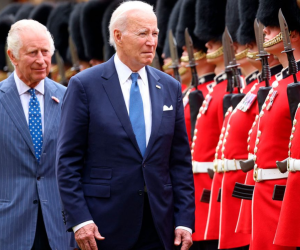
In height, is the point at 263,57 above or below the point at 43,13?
below

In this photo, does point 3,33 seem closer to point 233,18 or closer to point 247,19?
point 233,18

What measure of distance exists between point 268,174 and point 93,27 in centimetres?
498

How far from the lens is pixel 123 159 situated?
4.08 meters

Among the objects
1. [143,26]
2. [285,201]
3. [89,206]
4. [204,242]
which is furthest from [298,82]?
[204,242]

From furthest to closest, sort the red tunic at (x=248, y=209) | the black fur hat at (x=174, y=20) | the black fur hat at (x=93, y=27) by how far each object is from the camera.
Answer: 1. the black fur hat at (x=93, y=27)
2. the black fur hat at (x=174, y=20)
3. the red tunic at (x=248, y=209)

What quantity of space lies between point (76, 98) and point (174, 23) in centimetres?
391

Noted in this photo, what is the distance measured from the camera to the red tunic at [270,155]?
4.95m

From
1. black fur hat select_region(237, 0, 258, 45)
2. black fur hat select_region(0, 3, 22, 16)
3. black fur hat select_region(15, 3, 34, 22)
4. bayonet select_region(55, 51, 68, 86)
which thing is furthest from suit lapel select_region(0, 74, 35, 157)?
black fur hat select_region(0, 3, 22, 16)

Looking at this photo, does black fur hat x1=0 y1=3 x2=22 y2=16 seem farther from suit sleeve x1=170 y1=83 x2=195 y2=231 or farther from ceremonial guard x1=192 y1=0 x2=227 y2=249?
suit sleeve x1=170 y1=83 x2=195 y2=231

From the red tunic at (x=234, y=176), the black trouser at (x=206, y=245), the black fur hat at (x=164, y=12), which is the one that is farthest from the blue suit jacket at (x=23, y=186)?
the black fur hat at (x=164, y=12)

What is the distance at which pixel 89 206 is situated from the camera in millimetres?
4078

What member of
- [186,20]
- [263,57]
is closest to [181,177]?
[263,57]

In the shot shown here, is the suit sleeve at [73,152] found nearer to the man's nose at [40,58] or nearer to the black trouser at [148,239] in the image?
the black trouser at [148,239]

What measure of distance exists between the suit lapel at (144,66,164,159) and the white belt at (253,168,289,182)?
105 cm
